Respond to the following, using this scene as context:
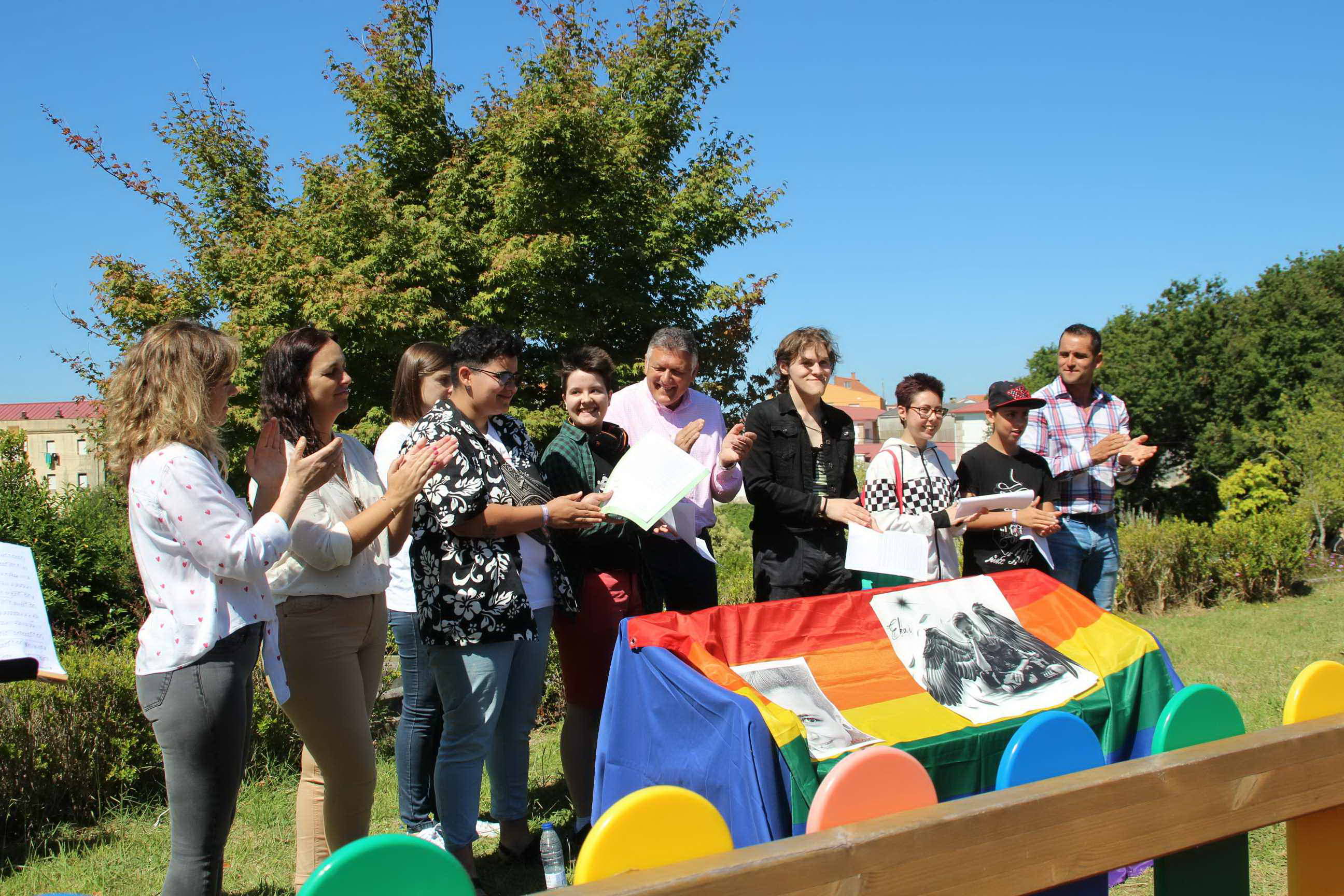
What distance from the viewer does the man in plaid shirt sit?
4746 millimetres

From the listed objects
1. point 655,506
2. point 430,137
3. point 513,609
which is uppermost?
point 430,137

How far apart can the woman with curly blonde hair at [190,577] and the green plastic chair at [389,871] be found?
101cm

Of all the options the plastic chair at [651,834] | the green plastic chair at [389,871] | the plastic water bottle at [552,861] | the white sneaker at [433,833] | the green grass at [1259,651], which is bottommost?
the green grass at [1259,651]

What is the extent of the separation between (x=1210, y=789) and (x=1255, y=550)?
967 centimetres

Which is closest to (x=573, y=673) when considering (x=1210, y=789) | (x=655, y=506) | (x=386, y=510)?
(x=655, y=506)

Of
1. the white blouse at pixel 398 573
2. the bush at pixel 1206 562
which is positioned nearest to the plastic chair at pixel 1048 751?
the white blouse at pixel 398 573

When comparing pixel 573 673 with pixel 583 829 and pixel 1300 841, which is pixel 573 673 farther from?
pixel 1300 841

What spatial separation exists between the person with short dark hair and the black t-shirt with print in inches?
27.8

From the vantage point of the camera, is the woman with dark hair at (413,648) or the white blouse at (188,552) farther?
the woman with dark hair at (413,648)

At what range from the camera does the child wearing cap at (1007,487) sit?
14.2ft

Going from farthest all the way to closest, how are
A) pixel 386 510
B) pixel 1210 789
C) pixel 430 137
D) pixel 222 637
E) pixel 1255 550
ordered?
1. pixel 430 137
2. pixel 1255 550
3. pixel 386 510
4. pixel 222 637
5. pixel 1210 789

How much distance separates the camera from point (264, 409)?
2830 mm

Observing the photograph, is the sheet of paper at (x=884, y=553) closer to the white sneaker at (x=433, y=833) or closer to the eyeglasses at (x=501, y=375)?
the eyeglasses at (x=501, y=375)

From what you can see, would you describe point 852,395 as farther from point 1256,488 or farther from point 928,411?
point 928,411
